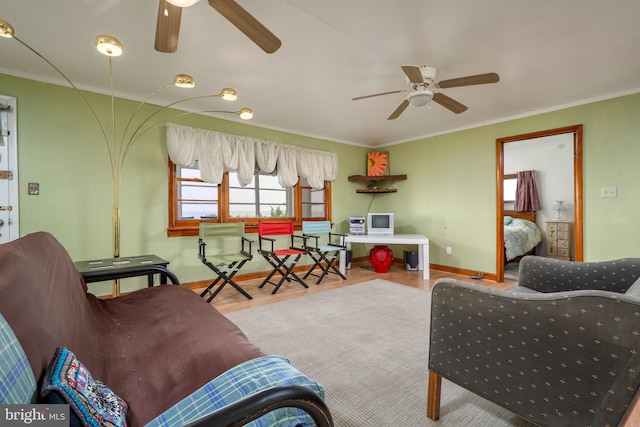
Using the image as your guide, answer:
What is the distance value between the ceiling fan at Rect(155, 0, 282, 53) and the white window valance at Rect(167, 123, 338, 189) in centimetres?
190

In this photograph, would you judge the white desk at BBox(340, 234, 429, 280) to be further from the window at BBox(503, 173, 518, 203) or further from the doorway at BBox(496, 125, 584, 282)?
the window at BBox(503, 173, 518, 203)

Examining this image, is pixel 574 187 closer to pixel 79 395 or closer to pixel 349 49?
pixel 349 49

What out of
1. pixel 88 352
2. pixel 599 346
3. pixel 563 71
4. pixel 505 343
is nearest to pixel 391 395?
pixel 505 343

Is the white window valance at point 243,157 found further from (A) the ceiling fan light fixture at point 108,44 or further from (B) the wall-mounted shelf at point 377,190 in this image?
(A) the ceiling fan light fixture at point 108,44

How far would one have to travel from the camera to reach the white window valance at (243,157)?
11.4ft

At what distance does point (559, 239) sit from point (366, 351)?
18.5 ft

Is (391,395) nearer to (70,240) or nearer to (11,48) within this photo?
(70,240)

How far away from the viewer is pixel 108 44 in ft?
5.71

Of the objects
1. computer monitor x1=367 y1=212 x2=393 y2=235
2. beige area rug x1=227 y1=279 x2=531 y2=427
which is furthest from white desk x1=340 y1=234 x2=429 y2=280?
beige area rug x1=227 y1=279 x2=531 y2=427

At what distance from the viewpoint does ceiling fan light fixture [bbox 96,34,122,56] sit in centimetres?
172

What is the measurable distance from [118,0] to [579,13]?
119 inches

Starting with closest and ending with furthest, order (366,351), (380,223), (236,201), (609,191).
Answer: (366,351) → (609,191) → (236,201) → (380,223)

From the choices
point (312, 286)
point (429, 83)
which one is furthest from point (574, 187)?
point (312, 286)

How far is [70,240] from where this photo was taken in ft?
9.57
